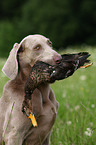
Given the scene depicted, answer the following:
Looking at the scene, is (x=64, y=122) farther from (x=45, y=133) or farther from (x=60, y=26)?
(x=60, y=26)

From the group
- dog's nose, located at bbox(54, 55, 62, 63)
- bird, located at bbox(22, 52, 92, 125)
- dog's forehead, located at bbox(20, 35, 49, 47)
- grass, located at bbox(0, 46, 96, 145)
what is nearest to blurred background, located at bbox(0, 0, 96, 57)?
grass, located at bbox(0, 46, 96, 145)

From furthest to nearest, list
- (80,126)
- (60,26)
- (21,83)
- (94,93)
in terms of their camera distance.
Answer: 1. (60,26)
2. (94,93)
3. (80,126)
4. (21,83)

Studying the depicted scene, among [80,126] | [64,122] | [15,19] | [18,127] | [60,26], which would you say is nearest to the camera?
[18,127]

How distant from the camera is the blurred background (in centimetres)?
2679

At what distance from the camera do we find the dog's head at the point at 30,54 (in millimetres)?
2605

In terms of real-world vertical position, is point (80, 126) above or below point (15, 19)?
below

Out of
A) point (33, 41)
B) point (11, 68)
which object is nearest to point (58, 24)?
point (33, 41)

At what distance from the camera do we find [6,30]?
1131 inches

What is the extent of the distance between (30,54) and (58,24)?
24960 millimetres

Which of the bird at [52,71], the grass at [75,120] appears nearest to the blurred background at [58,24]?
the grass at [75,120]

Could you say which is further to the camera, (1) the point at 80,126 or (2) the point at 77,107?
(2) the point at 77,107

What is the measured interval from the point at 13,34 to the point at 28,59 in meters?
26.1

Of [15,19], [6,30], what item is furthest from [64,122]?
[15,19]

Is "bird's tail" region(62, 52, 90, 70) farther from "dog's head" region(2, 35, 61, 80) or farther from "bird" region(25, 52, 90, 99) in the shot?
"dog's head" region(2, 35, 61, 80)
